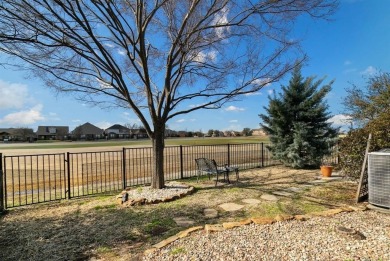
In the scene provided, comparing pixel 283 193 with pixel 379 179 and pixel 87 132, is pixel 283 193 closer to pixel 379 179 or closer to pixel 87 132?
pixel 379 179

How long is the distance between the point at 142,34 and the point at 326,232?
17.8ft

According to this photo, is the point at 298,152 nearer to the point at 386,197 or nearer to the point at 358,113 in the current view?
the point at 358,113

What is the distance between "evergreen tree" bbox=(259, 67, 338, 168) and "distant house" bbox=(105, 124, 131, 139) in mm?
84046

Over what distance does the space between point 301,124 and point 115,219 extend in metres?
8.52

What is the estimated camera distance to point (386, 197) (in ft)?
14.4

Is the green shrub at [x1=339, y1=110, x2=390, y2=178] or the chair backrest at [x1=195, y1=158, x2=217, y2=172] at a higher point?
the green shrub at [x1=339, y1=110, x2=390, y2=178]

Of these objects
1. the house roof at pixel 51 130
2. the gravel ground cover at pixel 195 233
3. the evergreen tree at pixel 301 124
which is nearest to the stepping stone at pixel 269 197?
the gravel ground cover at pixel 195 233

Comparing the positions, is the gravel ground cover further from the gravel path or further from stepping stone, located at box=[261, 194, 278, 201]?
stepping stone, located at box=[261, 194, 278, 201]

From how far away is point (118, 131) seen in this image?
97.2 meters

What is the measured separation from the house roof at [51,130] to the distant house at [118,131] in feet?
47.3

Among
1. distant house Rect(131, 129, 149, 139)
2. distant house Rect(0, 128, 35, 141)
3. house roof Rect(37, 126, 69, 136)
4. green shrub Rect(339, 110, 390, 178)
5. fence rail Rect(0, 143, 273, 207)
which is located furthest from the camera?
distant house Rect(131, 129, 149, 139)

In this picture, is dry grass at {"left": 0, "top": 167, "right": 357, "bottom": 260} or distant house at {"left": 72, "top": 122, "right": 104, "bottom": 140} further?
distant house at {"left": 72, "top": 122, "right": 104, "bottom": 140}

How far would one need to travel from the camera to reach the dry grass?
340 centimetres

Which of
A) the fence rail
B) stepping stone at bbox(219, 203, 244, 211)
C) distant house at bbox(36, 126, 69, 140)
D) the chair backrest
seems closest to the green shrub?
stepping stone at bbox(219, 203, 244, 211)
